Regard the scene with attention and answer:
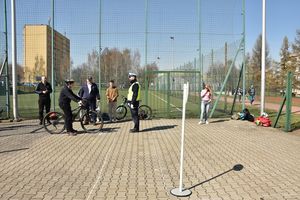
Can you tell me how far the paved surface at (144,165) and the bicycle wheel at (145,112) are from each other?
3532mm

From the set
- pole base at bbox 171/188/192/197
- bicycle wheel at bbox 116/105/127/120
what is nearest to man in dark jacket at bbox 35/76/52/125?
bicycle wheel at bbox 116/105/127/120

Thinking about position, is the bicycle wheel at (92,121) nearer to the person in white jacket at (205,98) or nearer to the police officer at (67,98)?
the police officer at (67,98)

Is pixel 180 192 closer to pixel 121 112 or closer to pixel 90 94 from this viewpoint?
pixel 90 94

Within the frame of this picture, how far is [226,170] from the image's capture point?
241 inches

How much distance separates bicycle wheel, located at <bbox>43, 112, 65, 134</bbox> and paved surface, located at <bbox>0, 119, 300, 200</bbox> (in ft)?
0.97

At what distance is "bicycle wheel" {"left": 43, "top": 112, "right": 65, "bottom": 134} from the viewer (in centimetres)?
1006

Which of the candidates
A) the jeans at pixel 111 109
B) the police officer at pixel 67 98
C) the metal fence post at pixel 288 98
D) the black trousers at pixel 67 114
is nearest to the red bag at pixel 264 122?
the metal fence post at pixel 288 98

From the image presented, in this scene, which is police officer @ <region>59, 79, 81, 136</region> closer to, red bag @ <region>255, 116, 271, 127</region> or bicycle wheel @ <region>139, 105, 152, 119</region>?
bicycle wheel @ <region>139, 105, 152, 119</region>

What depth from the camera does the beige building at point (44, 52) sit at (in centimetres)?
1358

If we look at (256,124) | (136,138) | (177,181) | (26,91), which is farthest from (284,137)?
(26,91)

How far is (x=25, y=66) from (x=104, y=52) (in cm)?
360

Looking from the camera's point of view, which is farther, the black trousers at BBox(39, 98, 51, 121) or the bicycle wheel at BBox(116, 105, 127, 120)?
the bicycle wheel at BBox(116, 105, 127, 120)

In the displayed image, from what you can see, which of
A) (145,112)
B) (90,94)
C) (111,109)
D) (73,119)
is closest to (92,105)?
(90,94)

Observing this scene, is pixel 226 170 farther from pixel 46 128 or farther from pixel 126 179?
pixel 46 128
